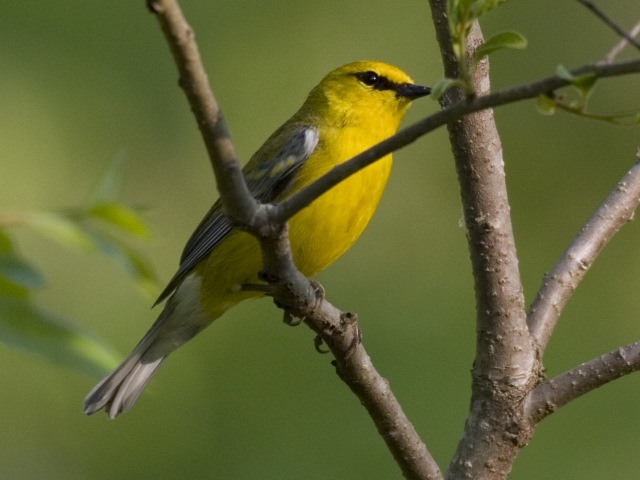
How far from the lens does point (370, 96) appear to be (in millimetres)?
4223

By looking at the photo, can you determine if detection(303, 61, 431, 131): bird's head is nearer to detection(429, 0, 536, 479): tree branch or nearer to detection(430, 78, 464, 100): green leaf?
detection(429, 0, 536, 479): tree branch

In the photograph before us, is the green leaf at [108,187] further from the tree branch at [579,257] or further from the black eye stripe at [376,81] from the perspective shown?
the black eye stripe at [376,81]

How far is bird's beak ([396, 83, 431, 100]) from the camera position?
13.4 feet

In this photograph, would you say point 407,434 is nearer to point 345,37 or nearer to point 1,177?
point 1,177

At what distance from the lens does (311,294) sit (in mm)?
2410

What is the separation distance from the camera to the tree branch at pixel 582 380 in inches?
99.7

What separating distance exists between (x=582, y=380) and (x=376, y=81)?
2.02m

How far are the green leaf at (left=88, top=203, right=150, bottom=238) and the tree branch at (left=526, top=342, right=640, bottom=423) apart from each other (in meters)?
1.13

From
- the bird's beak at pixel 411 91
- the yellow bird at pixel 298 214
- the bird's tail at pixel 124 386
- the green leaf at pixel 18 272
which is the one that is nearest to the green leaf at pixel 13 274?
the green leaf at pixel 18 272

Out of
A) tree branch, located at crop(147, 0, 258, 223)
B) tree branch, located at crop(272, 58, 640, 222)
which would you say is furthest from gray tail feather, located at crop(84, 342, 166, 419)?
tree branch, located at crop(272, 58, 640, 222)

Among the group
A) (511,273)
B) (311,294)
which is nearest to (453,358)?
(511,273)

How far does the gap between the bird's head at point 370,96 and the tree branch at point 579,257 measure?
1154 mm

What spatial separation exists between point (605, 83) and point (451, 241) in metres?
1.35

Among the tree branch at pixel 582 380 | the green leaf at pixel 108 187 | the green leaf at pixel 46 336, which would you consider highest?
the green leaf at pixel 108 187
